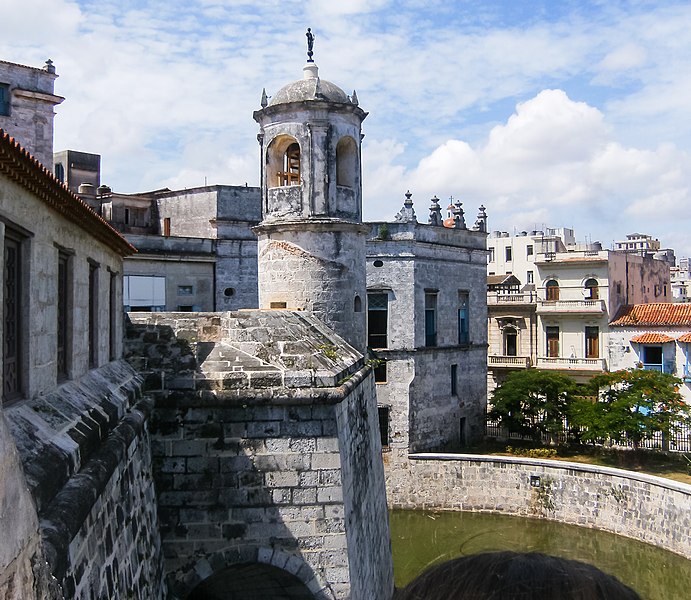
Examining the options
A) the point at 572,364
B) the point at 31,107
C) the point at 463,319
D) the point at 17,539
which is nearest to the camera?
the point at 17,539

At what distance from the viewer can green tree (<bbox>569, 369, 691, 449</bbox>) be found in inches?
1003

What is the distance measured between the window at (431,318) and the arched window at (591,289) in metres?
9.67

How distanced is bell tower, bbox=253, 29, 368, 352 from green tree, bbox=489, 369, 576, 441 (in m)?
14.2

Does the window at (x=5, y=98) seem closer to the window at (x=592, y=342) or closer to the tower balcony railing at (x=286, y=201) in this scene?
the tower balcony railing at (x=286, y=201)

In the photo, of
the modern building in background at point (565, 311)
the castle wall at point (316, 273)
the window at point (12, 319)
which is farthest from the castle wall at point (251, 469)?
the modern building in background at point (565, 311)

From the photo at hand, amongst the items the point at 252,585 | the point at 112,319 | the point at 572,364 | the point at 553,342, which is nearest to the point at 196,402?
the point at 112,319

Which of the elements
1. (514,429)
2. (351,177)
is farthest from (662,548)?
(351,177)

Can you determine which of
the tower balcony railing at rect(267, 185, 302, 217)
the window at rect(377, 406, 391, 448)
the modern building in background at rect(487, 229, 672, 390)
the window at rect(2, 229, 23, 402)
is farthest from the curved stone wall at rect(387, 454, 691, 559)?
the window at rect(2, 229, 23, 402)

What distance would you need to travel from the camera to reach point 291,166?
1669 cm

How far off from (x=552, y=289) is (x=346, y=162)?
21.5 metres

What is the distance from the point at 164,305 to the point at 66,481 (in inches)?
770

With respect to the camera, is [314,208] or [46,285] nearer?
[46,285]

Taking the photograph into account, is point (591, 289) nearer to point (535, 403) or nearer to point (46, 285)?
point (535, 403)

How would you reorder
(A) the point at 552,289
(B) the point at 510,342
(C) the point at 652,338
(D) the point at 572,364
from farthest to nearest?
(B) the point at 510,342 → (A) the point at 552,289 → (D) the point at 572,364 → (C) the point at 652,338
